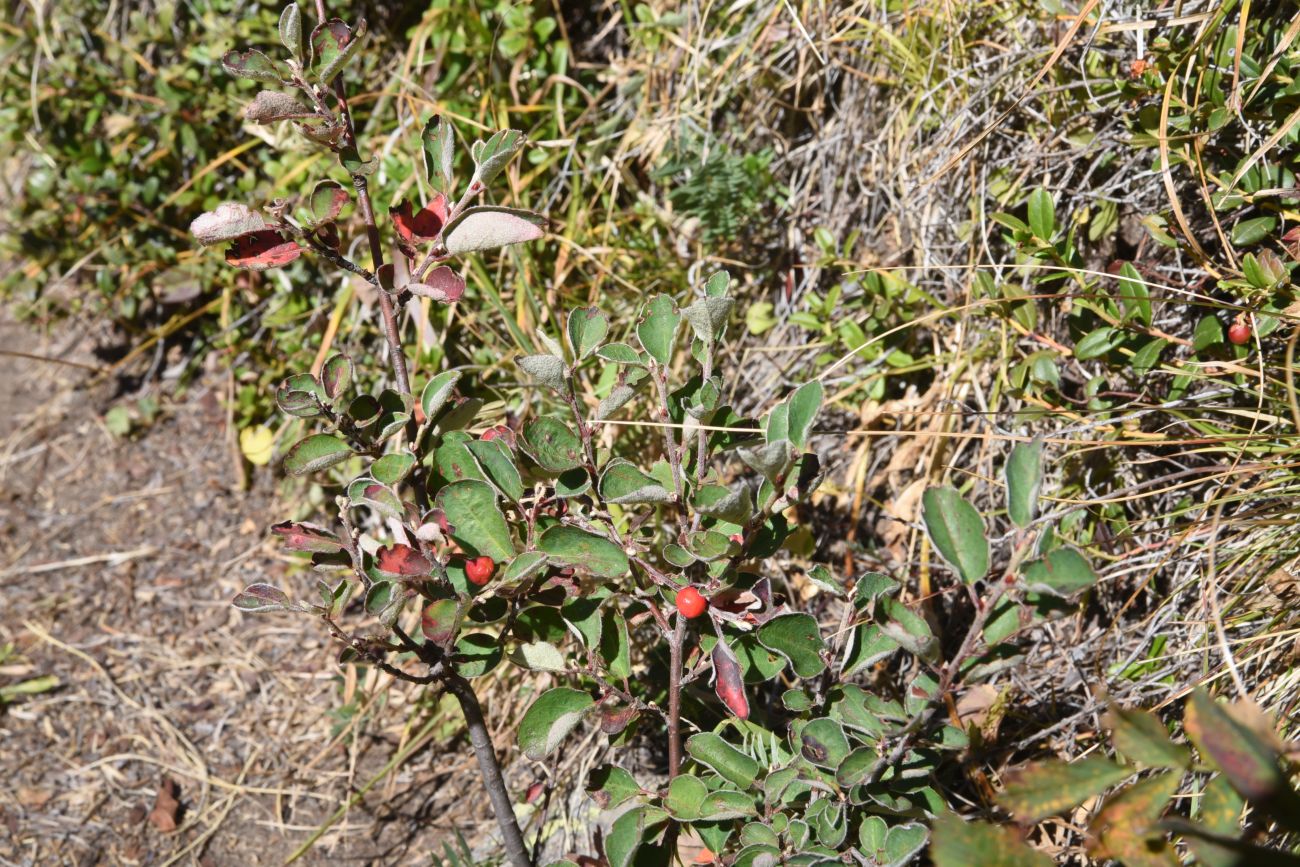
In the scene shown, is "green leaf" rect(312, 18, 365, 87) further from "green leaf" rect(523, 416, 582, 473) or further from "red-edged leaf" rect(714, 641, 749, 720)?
"red-edged leaf" rect(714, 641, 749, 720)

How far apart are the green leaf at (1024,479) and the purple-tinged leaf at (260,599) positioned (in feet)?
2.87

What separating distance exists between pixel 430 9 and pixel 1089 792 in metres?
2.45

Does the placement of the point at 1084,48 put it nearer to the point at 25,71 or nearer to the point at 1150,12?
the point at 1150,12

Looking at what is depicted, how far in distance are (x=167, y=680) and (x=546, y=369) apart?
5.91 ft

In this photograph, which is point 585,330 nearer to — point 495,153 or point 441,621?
point 495,153

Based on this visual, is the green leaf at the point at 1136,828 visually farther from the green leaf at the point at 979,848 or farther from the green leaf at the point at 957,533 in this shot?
the green leaf at the point at 957,533

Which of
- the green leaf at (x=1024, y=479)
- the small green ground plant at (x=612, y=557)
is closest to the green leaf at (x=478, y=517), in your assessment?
the small green ground plant at (x=612, y=557)

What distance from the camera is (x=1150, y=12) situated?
5.64ft

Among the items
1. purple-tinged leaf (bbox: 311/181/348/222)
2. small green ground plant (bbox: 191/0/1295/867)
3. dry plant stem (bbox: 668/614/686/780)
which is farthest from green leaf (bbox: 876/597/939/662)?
purple-tinged leaf (bbox: 311/181/348/222)

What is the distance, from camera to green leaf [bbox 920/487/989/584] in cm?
119

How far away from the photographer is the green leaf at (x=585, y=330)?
4.33 ft

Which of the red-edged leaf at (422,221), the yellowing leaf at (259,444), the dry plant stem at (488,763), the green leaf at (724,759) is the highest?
the red-edged leaf at (422,221)

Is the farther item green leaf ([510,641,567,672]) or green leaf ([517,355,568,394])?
green leaf ([510,641,567,672])

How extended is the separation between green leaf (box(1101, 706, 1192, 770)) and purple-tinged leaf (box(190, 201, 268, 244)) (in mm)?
1029
